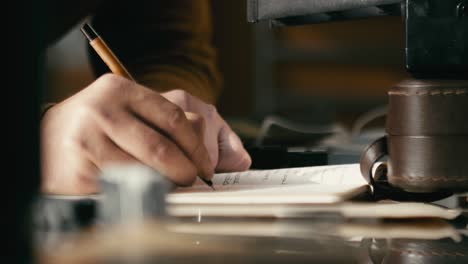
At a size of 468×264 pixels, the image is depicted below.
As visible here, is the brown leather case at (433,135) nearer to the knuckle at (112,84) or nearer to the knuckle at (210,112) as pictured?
the knuckle at (112,84)

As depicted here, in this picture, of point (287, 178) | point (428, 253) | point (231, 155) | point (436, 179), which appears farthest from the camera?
point (231, 155)

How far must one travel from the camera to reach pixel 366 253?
323 millimetres

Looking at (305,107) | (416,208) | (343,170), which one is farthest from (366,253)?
(305,107)

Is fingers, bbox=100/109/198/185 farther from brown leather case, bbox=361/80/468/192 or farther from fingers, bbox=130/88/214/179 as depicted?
brown leather case, bbox=361/80/468/192

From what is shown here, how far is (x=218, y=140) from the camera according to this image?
730mm

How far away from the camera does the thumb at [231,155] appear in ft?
2.30

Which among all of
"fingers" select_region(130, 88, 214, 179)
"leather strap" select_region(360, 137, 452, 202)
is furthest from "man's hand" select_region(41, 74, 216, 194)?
"leather strap" select_region(360, 137, 452, 202)

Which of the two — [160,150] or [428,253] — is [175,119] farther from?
[428,253]

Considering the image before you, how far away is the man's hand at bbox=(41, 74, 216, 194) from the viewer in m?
0.48

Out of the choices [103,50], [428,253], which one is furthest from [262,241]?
[103,50]

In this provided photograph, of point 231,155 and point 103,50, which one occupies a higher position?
point 103,50

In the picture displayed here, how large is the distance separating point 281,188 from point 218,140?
25 centimetres

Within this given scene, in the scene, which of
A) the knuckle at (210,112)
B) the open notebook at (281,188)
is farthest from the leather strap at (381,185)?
the knuckle at (210,112)

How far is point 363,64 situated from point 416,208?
2644mm
